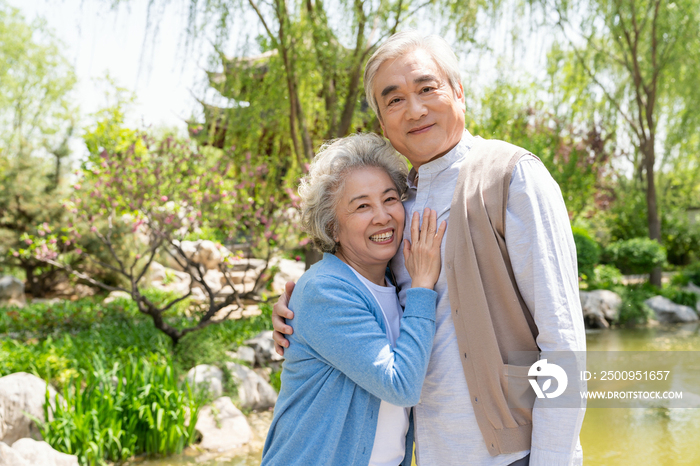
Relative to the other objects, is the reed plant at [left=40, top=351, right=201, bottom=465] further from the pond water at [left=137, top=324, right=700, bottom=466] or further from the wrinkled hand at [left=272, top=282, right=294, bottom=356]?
the wrinkled hand at [left=272, top=282, right=294, bottom=356]

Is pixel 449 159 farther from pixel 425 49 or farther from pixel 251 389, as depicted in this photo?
pixel 251 389

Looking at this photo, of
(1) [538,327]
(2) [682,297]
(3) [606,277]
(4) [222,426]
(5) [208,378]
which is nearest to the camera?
(1) [538,327]

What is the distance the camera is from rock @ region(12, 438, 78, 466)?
290cm

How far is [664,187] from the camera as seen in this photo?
15.1 m

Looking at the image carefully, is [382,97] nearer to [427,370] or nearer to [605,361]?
[427,370]

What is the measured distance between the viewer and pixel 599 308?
9102 millimetres

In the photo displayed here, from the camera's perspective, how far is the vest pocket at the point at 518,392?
1.28 m

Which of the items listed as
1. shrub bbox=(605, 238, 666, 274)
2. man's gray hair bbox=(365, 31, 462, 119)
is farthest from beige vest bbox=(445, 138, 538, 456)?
shrub bbox=(605, 238, 666, 274)

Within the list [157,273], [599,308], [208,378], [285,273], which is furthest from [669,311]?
[157,273]

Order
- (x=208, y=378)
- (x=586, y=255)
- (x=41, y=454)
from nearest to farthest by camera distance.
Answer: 1. (x=41, y=454)
2. (x=208, y=378)
3. (x=586, y=255)

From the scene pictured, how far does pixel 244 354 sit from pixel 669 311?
826 centimetres

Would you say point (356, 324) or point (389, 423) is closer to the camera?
point (356, 324)

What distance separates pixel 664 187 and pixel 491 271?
16536mm

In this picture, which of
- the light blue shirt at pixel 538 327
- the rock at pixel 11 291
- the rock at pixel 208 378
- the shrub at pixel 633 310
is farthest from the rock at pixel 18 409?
the shrub at pixel 633 310
